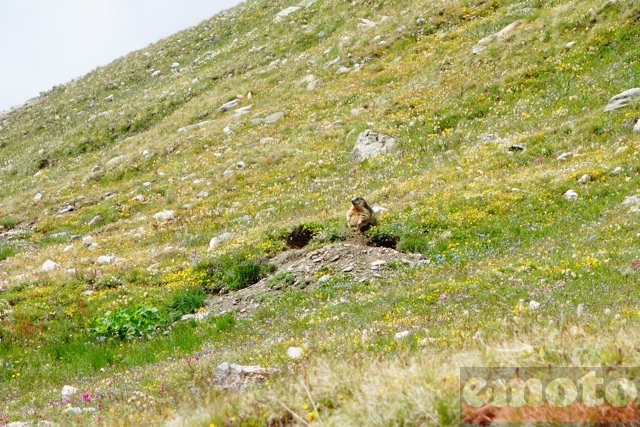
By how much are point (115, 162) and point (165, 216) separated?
10.7 m

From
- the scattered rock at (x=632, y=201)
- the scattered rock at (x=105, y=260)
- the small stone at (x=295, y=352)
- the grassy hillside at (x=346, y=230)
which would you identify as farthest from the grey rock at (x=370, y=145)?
the small stone at (x=295, y=352)

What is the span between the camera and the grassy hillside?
583 centimetres

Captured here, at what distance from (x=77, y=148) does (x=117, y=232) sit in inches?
708

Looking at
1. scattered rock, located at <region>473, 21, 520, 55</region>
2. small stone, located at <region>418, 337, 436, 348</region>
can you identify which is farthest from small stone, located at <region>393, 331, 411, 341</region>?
scattered rock, located at <region>473, 21, 520, 55</region>

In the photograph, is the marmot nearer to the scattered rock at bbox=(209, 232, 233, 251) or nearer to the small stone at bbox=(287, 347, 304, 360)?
the scattered rock at bbox=(209, 232, 233, 251)

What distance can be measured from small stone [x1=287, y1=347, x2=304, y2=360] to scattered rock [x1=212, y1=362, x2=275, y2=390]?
1329 mm

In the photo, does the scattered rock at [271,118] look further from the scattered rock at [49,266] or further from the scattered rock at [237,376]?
the scattered rock at [237,376]

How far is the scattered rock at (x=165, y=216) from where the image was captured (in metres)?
21.4

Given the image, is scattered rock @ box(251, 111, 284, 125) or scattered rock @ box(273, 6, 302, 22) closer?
scattered rock @ box(251, 111, 284, 125)

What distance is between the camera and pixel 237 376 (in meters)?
7.42

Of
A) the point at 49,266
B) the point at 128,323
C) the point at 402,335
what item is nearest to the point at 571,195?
the point at 402,335

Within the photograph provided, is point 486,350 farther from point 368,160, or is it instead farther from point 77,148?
point 77,148

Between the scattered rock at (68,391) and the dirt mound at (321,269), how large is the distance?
3870mm

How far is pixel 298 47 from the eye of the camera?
39.0m
